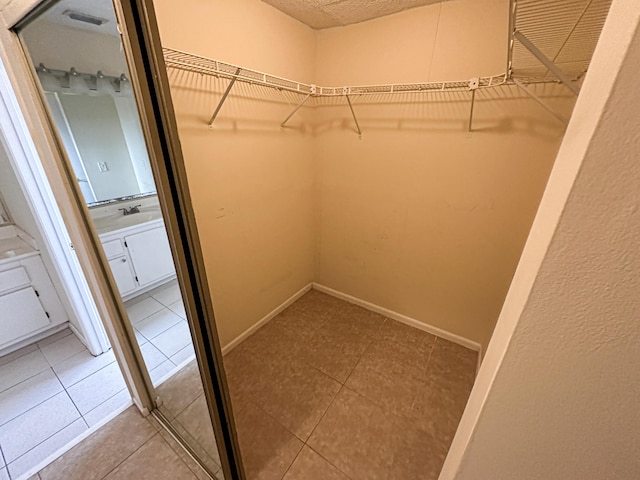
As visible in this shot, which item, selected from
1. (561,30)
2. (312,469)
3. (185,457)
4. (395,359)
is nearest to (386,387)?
(395,359)

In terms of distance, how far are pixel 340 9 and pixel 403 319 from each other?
229 centimetres

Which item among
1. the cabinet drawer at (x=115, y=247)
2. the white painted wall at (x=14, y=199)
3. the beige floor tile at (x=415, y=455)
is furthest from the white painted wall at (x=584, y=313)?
the white painted wall at (x=14, y=199)

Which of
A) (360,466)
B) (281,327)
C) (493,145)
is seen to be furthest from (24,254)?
(493,145)

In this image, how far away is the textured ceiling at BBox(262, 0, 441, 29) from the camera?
1.44 metres

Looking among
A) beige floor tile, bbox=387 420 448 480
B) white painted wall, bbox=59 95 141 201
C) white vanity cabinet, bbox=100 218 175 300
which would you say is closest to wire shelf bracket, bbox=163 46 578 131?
white painted wall, bbox=59 95 141 201

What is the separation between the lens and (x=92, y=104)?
1.63 m

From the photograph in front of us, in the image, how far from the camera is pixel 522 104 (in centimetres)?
137

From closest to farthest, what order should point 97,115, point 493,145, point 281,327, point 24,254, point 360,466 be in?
point 360,466
point 493,145
point 97,115
point 24,254
point 281,327

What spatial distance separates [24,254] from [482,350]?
3356 mm

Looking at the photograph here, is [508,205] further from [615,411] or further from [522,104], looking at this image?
[615,411]

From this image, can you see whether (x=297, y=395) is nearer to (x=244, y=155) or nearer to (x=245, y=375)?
(x=245, y=375)

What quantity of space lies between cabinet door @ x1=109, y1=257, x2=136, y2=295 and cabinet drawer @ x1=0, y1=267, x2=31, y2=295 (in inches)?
33.9

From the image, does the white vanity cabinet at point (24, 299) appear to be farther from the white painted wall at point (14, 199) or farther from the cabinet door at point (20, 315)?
the white painted wall at point (14, 199)

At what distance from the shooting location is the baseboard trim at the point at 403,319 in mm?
Result: 1974
